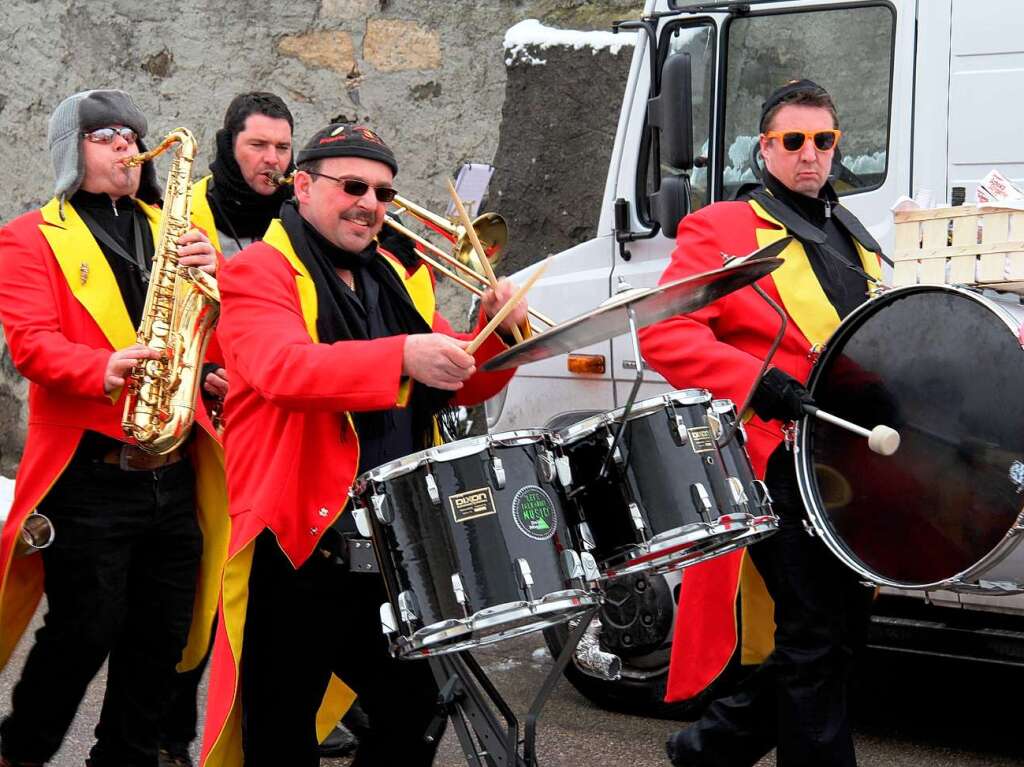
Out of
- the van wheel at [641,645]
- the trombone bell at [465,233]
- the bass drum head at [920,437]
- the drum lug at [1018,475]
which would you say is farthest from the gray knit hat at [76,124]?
the drum lug at [1018,475]

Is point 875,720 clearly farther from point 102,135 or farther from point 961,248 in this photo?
point 102,135

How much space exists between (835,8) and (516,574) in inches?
106

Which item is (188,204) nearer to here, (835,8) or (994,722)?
(835,8)

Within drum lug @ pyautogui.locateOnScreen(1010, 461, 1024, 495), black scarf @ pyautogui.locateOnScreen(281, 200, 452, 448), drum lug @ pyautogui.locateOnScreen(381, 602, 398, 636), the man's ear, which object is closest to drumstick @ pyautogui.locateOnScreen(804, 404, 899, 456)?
drum lug @ pyautogui.locateOnScreen(1010, 461, 1024, 495)

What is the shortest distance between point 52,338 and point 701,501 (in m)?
1.79

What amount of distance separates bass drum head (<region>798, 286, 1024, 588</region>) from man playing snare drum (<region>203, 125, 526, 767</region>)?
85 centimetres

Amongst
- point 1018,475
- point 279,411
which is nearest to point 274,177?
point 279,411

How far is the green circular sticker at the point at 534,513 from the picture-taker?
3117 mm

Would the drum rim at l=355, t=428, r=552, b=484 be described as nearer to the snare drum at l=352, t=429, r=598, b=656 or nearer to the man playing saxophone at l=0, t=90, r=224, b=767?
the snare drum at l=352, t=429, r=598, b=656

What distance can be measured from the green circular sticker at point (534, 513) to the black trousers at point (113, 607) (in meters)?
1.49

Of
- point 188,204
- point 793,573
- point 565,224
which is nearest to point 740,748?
point 793,573

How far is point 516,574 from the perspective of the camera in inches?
121

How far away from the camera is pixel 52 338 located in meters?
4.16

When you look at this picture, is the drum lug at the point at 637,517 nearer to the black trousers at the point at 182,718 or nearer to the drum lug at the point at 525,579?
the drum lug at the point at 525,579
